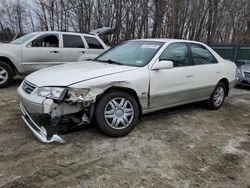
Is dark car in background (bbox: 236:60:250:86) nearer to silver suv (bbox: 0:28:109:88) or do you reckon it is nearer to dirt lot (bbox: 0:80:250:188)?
dirt lot (bbox: 0:80:250:188)

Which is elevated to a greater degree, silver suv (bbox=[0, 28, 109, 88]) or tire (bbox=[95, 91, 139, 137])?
silver suv (bbox=[0, 28, 109, 88])

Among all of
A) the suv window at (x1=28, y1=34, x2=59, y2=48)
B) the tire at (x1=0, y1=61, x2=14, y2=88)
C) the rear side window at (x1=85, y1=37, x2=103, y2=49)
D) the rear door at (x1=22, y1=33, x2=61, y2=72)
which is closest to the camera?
the tire at (x1=0, y1=61, x2=14, y2=88)

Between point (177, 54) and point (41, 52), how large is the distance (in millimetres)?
4396

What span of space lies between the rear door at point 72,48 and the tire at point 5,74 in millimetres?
Answer: 1604

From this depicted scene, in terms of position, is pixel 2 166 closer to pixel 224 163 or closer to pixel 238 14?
pixel 224 163

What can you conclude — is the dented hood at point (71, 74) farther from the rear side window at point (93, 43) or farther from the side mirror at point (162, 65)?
the rear side window at point (93, 43)

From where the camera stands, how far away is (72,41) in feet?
27.2

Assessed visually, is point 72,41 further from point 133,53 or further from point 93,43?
point 133,53

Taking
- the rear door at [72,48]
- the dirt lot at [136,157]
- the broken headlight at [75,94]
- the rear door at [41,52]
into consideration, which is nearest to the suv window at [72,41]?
the rear door at [72,48]

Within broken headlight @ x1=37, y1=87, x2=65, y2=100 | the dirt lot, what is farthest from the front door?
broken headlight @ x1=37, y1=87, x2=65, y2=100

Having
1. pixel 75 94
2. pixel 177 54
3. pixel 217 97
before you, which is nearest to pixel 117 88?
pixel 75 94

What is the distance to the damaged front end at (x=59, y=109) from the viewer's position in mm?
3508

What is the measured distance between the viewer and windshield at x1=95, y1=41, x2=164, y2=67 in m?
4.45

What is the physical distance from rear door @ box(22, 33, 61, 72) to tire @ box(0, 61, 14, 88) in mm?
431
